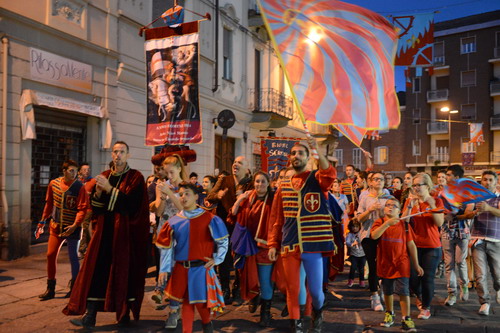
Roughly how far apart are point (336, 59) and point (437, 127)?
4714cm

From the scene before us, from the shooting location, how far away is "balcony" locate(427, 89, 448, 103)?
155 feet

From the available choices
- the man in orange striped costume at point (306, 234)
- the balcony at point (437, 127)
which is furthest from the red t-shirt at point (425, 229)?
the balcony at point (437, 127)

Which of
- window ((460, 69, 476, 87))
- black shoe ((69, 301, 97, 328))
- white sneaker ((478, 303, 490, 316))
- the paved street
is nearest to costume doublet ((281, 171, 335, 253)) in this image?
the paved street

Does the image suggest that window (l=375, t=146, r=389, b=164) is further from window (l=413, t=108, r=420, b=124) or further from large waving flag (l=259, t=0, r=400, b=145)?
large waving flag (l=259, t=0, r=400, b=145)

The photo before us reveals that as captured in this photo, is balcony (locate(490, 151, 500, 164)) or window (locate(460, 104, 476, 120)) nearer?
balcony (locate(490, 151, 500, 164))

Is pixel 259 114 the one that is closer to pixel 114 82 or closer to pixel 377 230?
pixel 114 82

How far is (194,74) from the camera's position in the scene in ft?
27.0

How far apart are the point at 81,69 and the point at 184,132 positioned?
4.92m

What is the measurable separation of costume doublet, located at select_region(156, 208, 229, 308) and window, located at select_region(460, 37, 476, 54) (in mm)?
48365

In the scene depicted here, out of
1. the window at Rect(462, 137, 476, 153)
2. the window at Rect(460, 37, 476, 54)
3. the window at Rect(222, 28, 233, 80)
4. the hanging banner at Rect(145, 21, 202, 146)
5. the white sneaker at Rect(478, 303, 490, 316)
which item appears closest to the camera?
the white sneaker at Rect(478, 303, 490, 316)

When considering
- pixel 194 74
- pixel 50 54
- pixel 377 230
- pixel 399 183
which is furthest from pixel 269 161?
pixel 377 230

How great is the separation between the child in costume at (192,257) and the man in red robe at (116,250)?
97 cm

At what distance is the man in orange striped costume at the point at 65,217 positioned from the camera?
655 cm

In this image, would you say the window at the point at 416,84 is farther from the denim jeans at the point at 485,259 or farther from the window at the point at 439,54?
the denim jeans at the point at 485,259
